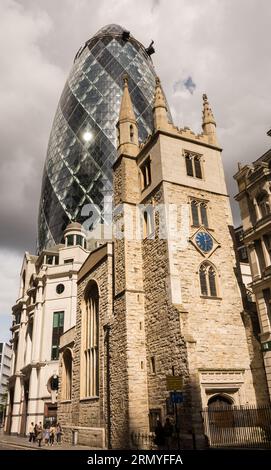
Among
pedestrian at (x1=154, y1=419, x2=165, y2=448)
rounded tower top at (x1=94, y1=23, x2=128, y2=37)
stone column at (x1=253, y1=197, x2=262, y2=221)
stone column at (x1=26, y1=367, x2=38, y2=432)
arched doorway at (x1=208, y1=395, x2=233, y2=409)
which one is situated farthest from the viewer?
→ rounded tower top at (x1=94, y1=23, x2=128, y2=37)

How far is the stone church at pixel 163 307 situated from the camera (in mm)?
19406

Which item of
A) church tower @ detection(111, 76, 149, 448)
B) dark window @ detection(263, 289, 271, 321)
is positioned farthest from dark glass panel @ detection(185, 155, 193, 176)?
dark window @ detection(263, 289, 271, 321)

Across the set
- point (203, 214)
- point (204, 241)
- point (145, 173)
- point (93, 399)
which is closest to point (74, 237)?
point (145, 173)

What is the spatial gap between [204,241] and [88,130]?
48.9 meters

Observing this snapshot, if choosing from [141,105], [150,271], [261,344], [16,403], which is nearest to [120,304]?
[150,271]

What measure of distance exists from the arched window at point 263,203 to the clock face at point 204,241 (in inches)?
136

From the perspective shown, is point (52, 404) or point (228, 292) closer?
point (228, 292)

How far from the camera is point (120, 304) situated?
22.9 meters

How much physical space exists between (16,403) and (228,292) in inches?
1326

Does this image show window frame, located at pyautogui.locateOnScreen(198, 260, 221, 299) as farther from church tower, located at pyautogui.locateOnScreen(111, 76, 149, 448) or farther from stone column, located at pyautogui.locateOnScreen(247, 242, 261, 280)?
church tower, located at pyautogui.locateOnScreen(111, 76, 149, 448)

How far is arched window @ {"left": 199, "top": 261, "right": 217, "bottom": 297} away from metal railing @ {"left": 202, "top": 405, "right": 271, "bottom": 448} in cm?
605

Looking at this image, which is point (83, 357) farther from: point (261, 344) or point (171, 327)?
point (261, 344)

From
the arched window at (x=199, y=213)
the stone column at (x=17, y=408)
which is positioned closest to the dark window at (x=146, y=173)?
the arched window at (x=199, y=213)

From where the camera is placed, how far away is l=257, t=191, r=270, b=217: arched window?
21.7 m
